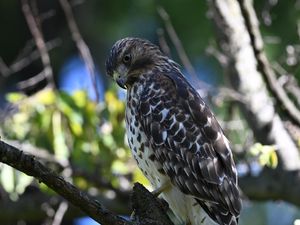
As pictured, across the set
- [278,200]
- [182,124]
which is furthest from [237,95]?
[182,124]

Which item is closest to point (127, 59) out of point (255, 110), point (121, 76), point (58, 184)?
point (121, 76)

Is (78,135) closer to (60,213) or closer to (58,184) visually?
(60,213)

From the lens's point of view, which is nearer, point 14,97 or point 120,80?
point 120,80

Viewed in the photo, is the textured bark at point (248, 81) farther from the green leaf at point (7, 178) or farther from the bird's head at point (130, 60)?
the green leaf at point (7, 178)

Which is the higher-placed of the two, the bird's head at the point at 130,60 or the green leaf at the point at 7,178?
the bird's head at the point at 130,60

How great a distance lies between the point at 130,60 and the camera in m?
6.15

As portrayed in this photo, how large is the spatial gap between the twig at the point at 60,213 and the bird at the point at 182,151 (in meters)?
1.37

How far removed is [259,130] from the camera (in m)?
7.03

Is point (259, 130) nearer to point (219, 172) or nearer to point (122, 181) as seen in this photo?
point (122, 181)

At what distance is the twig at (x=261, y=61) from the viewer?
246 inches

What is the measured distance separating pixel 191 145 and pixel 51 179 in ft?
4.84

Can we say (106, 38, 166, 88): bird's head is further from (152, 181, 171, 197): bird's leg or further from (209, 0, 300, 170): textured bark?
(209, 0, 300, 170): textured bark

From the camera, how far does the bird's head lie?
19.8ft

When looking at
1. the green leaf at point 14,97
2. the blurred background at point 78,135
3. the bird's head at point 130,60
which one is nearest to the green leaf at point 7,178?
the blurred background at point 78,135
